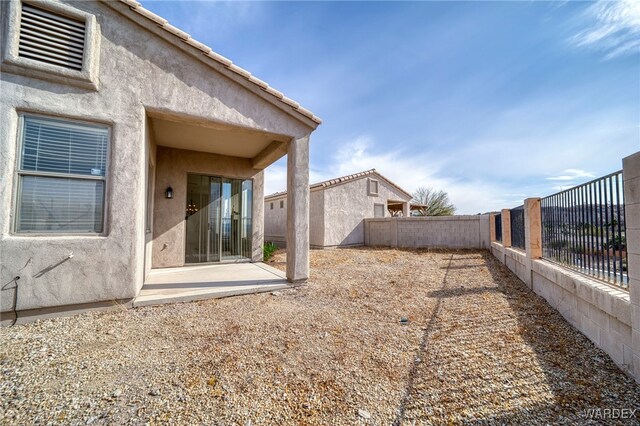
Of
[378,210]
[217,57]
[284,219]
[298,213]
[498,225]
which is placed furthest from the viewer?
[378,210]

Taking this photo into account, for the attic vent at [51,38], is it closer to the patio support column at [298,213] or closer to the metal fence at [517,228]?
the patio support column at [298,213]

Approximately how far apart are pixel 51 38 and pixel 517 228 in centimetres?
1055

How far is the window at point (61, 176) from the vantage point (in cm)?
345

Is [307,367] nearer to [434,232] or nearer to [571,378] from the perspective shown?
[571,378]

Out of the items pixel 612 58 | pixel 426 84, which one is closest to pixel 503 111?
pixel 426 84

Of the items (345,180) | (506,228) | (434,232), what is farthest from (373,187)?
(506,228)

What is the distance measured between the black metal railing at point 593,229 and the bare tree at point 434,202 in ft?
64.5

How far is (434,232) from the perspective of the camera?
43.5 feet

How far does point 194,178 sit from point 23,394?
6073mm

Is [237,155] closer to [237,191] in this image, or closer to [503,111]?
[237,191]

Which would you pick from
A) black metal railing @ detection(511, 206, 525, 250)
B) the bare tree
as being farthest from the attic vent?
the bare tree

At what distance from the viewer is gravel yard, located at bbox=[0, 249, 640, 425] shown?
75.1 inches

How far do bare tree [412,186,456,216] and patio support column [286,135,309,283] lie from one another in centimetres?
2030

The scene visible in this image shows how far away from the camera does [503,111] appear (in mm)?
10258
